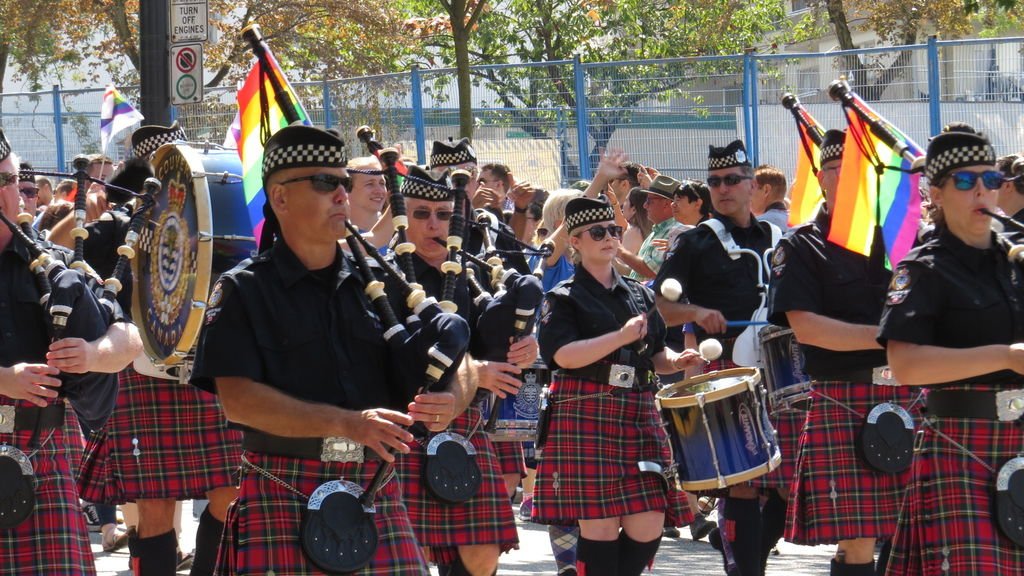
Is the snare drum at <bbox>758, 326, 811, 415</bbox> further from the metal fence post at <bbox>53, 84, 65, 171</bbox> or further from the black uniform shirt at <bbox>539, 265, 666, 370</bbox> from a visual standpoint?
the metal fence post at <bbox>53, 84, 65, 171</bbox>

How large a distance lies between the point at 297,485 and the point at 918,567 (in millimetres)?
1930

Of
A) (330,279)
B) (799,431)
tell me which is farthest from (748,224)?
(330,279)

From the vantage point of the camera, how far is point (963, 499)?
434 cm

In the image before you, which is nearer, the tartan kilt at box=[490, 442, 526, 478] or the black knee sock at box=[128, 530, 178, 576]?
the black knee sock at box=[128, 530, 178, 576]

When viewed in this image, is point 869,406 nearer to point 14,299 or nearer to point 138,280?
point 138,280

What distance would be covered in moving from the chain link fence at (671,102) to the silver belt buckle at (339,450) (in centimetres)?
632

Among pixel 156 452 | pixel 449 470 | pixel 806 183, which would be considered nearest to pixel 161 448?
pixel 156 452

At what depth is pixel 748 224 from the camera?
22.4ft

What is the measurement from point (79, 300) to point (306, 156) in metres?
1.06

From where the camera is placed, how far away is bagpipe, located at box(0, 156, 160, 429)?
14.1ft

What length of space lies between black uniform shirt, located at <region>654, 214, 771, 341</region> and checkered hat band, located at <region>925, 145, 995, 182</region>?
2.27m

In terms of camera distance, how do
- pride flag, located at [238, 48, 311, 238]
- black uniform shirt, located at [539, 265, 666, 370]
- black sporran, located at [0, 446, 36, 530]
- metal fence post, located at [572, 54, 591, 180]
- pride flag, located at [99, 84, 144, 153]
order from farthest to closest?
1. metal fence post, located at [572, 54, 591, 180]
2. pride flag, located at [99, 84, 144, 153]
3. black uniform shirt, located at [539, 265, 666, 370]
4. pride flag, located at [238, 48, 311, 238]
5. black sporran, located at [0, 446, 36, 530]

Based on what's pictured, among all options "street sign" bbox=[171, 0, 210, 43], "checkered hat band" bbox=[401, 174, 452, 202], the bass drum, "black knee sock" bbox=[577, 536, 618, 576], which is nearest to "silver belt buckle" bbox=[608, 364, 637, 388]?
"black knee sock" bbox=[577, 536, 618, 576]


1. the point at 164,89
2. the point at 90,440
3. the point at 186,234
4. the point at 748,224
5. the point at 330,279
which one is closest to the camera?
the point at 330,279
